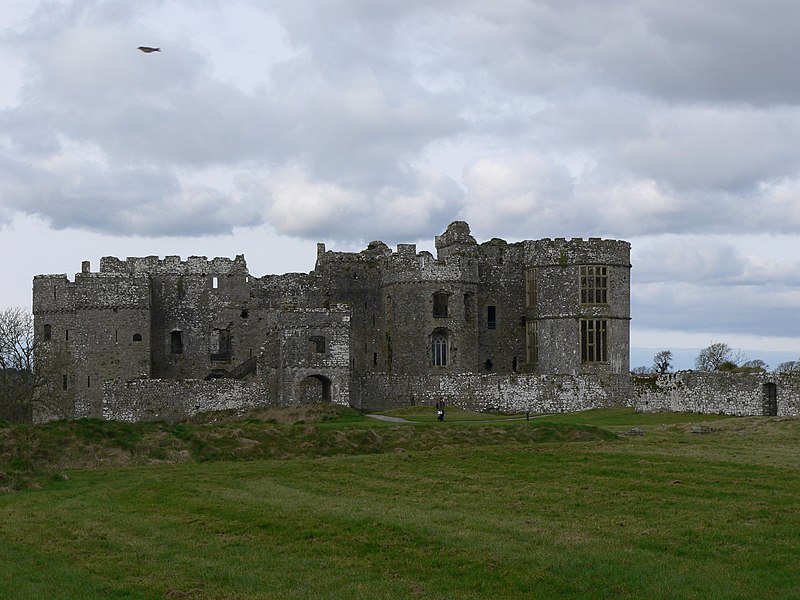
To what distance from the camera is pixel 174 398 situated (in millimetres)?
62500

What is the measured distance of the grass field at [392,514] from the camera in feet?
61.9

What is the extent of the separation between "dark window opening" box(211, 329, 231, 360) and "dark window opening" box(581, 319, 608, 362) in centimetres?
2084

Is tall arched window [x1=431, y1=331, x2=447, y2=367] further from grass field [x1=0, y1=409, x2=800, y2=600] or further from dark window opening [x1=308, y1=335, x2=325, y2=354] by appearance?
grass field [x1=0, y1=409, x2=800, y2=600]

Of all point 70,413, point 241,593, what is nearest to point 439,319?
point 70,413

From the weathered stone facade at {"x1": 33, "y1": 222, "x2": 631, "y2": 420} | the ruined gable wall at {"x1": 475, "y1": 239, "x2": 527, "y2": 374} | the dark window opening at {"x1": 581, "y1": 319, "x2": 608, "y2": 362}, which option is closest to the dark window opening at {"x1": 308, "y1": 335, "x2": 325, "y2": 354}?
the weathered stone facade at {"x1": 33, "y1": 222, "x2": 631, "y2": 420}

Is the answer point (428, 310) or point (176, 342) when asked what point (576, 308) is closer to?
point (428, 310)

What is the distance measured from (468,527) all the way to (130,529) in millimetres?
6758

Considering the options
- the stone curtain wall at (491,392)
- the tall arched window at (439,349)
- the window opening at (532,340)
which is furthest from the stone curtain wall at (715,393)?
the tall arched window at (439,349)

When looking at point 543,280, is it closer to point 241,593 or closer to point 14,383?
point 14,383

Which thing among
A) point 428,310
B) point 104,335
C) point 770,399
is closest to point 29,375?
point 104,335

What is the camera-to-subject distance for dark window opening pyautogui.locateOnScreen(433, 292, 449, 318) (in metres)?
71.2

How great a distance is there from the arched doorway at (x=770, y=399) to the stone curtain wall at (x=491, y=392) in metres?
11.1

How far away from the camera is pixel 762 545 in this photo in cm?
2061

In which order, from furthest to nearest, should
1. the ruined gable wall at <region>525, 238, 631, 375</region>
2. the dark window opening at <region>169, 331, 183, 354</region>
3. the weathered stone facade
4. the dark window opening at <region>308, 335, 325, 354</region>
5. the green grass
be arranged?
the dark window opening at <region>169, 331, 183, 354</region>, the ruined gable wall at <region>525, 238, 631, 375</region>, the weathered stone facade, the dark window opening at <region>308, 335, 325, 354</region>, the green grass
